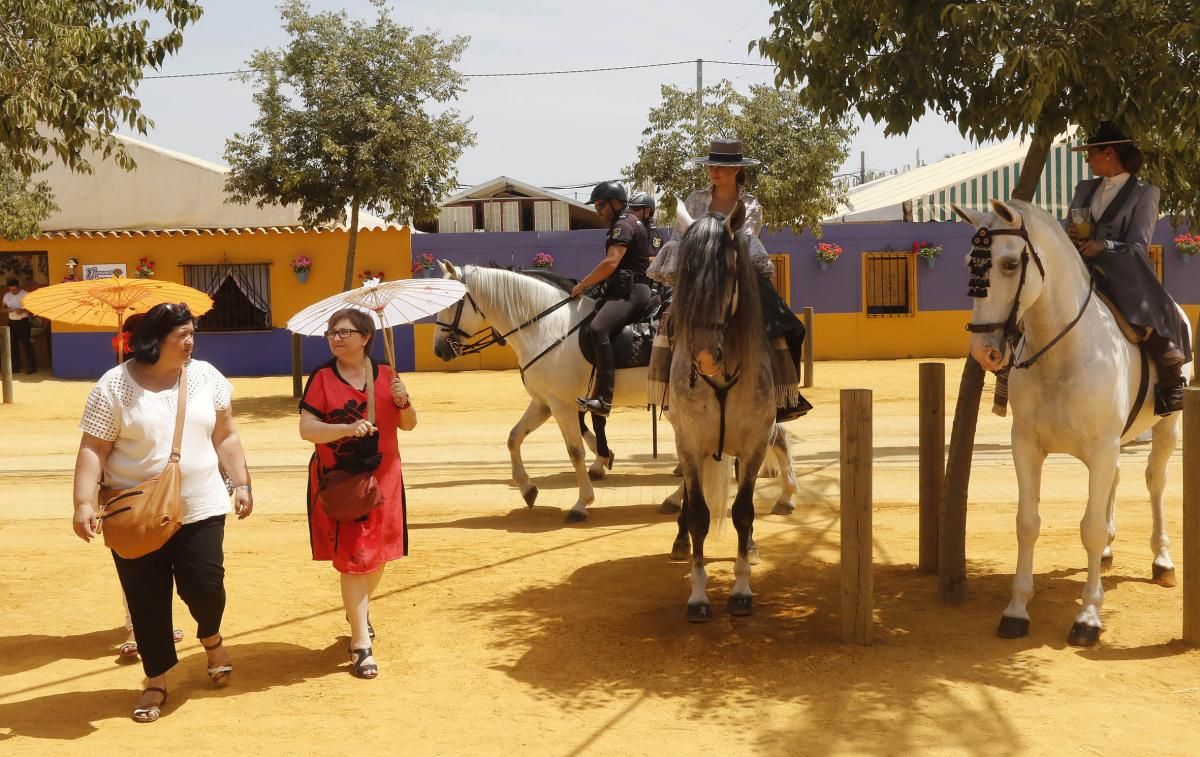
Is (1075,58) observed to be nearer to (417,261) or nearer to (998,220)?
(998,220)

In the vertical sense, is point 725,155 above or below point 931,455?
above

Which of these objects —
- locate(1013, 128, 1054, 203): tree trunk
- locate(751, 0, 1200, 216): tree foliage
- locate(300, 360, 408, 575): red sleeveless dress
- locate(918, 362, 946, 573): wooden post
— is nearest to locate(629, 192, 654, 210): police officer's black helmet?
locate(751, 0, 1200, 216): tree foliage

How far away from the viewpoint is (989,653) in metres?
5.77

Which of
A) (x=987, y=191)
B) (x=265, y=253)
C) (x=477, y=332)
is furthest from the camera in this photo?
(x=987, y=191)

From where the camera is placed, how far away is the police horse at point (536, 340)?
9828 mm

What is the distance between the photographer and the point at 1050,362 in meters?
5.92

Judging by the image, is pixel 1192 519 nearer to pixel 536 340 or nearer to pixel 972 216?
pixel 972 216

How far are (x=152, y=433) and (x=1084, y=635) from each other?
467 cm

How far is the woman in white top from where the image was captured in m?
5.21

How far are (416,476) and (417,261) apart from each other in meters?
13.9

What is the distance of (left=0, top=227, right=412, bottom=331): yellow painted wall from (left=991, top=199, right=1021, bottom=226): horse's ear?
20.7 meters

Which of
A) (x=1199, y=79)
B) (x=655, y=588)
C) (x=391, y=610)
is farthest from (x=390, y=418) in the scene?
(x=1199, y=79)

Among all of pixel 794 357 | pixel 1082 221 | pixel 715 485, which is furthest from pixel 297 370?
pixel 1082 221

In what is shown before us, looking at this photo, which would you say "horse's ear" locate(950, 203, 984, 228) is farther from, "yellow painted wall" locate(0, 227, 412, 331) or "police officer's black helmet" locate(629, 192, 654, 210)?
"yellow painted wall" locate(0, 227, 412, 331)
